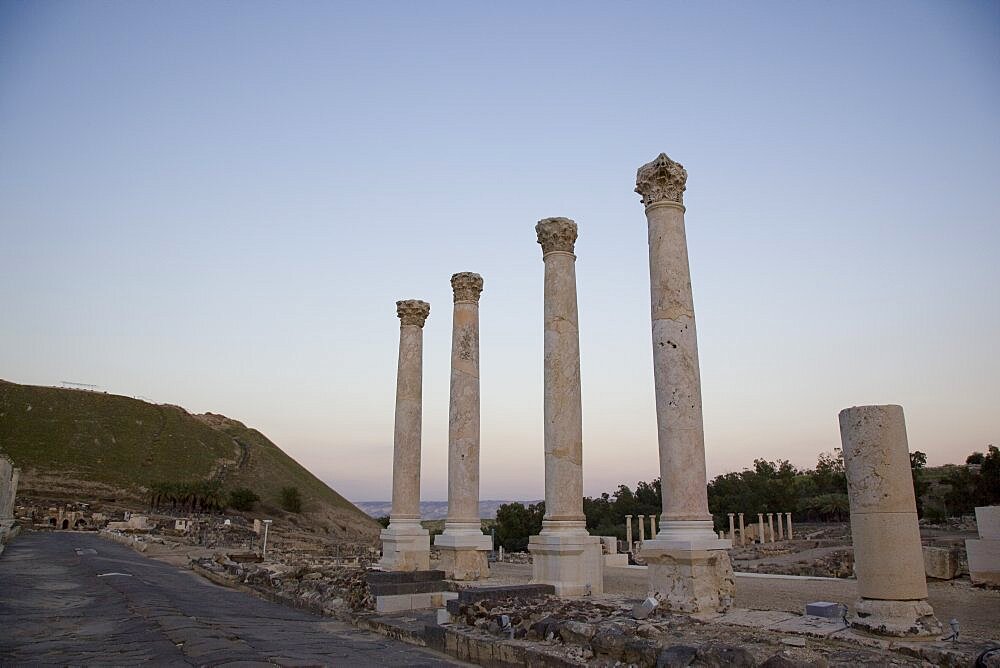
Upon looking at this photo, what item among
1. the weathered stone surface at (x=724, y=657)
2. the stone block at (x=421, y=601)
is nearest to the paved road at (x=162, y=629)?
the stone block at (x=421, y=601)

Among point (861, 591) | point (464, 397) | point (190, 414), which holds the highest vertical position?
point (190, 414)

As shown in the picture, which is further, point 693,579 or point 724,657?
point 693,579

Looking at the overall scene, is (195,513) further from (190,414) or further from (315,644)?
(315,644)

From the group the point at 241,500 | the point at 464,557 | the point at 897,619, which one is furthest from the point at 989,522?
the point at 241,500

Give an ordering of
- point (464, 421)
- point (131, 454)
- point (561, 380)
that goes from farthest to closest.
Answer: point (131, 454), point (464, 421), point (561, 380)

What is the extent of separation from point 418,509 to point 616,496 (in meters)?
48.2

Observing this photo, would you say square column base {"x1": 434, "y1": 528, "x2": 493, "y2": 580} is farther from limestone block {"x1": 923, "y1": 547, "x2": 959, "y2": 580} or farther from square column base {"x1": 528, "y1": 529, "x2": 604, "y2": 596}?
limestone block {"x1": 923, "y1": 547, "x2": 959, "y2": 580}

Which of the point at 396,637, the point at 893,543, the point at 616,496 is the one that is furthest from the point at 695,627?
the point at 616,496

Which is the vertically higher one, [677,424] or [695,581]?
[677,424]

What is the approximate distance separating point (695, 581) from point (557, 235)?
8.24 meters

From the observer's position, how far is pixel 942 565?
706 inches

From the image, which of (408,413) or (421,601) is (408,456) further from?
(421,601)

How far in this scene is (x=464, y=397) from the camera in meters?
18.0

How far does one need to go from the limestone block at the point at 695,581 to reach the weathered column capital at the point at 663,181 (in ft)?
20.6
